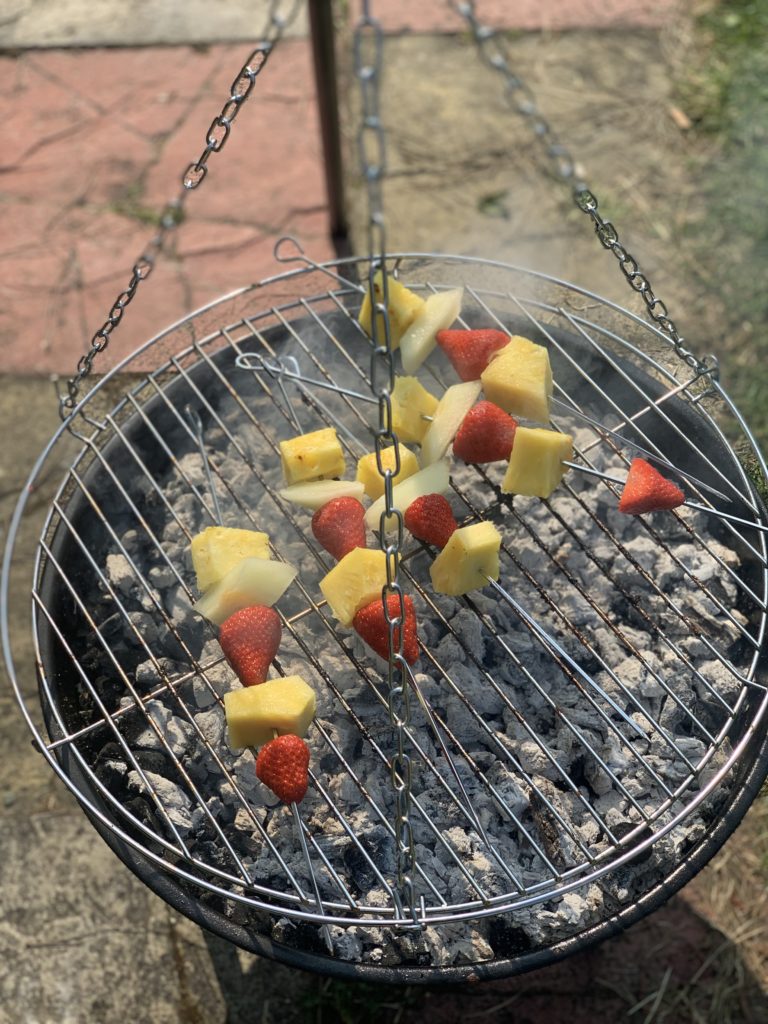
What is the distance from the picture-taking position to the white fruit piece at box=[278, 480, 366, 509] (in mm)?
2389

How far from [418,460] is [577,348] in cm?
56

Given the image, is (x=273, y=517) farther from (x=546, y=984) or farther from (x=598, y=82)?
(x=598, y=82)

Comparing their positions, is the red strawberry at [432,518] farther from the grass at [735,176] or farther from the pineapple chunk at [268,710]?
the grass at [735,176]

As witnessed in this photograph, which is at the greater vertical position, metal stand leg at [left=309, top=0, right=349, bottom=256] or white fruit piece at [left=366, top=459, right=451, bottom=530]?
metal stand leg at [left=309, top=0, right=349, bottom=256]

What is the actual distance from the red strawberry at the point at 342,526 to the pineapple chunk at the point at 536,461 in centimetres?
37

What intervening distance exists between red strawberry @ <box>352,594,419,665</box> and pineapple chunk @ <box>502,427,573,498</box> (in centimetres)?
42

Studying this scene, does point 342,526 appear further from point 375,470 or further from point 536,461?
point 536,461

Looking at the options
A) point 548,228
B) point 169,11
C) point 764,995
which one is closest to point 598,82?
point 548,228

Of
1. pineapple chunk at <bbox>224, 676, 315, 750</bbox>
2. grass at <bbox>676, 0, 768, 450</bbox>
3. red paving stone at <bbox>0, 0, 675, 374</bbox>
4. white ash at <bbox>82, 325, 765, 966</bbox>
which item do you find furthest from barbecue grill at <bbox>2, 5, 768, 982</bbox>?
grass at <bbox>676, 0, 768, 450</bbox>

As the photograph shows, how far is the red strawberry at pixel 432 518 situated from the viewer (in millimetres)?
2281

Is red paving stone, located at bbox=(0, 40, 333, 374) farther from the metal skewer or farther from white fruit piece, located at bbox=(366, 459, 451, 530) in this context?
white fruit piece, located at bbox=(366, 459, 451, 530)

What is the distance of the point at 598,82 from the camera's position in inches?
189

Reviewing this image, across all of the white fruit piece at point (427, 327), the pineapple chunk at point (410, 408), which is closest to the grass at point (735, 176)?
the white fruit piece at point (427, 327)

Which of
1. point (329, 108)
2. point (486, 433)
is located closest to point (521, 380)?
point (486, 433)
